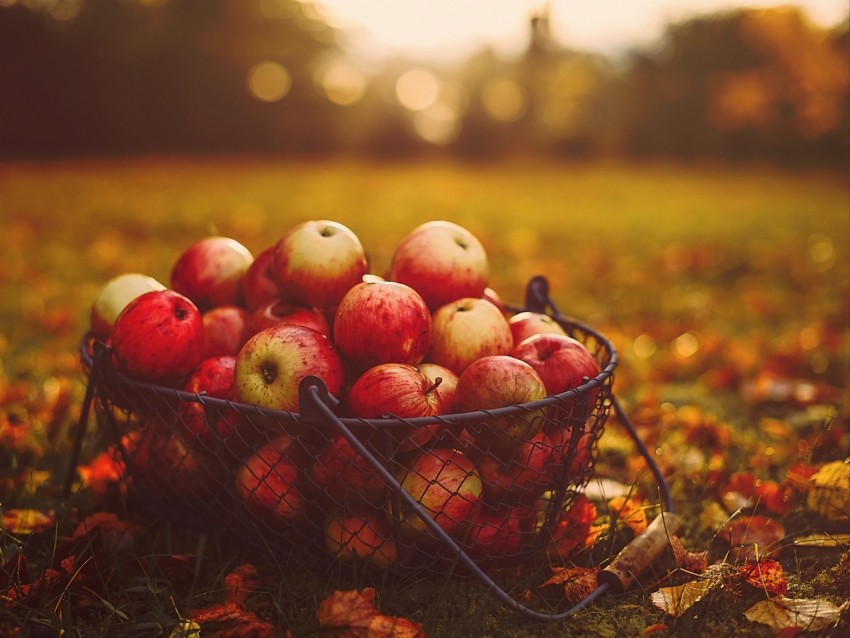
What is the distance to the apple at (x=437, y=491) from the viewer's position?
72.2 inches

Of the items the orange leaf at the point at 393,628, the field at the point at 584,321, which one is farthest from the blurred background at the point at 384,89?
the orange leaf at the point at 393,628

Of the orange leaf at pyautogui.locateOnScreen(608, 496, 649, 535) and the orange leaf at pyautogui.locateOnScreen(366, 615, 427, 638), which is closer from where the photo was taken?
the orange leaf at pyautogui.locateOnScreen(366, 615, 427, 638)

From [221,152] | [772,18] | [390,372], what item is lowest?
[221,152]

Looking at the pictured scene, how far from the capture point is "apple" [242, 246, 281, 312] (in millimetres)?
2381

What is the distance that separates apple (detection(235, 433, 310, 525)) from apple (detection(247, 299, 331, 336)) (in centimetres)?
36

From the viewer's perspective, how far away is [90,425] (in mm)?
2928


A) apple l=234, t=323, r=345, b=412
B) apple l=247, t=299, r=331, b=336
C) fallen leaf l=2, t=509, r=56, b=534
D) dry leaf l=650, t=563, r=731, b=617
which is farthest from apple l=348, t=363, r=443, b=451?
fallen leaf l=2, t=509, r=56, b=534

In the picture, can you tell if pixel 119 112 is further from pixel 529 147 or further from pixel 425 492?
pixel 425 492

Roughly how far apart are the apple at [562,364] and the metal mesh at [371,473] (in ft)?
0.05

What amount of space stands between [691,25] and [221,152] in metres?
16.9

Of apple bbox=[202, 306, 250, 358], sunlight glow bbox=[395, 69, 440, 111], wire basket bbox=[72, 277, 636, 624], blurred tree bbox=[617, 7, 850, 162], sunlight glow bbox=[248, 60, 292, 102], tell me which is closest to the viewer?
wire basket bbox=[72, 277, 636, 624]

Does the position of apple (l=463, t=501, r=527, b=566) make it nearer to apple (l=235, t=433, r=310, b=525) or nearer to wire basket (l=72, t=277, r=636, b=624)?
wire basket (l=72, t=277, r=636, b=624)

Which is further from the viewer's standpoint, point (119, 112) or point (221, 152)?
point (221, 152)

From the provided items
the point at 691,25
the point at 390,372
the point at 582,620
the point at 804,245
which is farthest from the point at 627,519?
the point at 691,25
